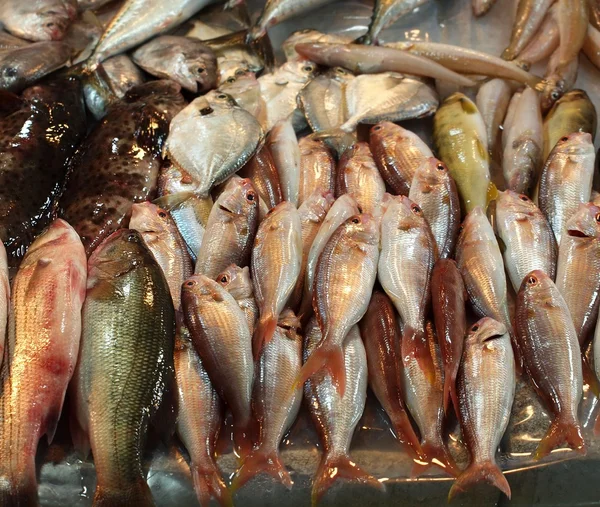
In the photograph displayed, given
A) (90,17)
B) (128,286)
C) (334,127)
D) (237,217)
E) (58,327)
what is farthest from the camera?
(90,17)

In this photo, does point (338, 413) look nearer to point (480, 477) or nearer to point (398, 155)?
point (480, 477)

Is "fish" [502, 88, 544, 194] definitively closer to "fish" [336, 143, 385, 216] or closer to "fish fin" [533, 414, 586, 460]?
"fish" [336, 143, 385, 216]

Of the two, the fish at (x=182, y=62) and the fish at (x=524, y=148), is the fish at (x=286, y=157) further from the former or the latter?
the fish at (x=524, y=148)

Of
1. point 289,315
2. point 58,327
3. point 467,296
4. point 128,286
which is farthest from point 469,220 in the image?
point 58,327

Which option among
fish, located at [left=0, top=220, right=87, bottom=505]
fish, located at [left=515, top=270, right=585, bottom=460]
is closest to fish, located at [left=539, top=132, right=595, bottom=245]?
fish, located at [left=515, top=270, right=585, bottom=460]

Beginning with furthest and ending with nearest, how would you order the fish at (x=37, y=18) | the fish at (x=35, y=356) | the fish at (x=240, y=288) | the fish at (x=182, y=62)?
the fish at (x=37, y=18), the fish at (x=182, y=62), the fish at (x=240, y=288), the fish at (x=35, y=356)

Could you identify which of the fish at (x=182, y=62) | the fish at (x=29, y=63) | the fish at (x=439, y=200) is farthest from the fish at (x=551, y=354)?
the fish at (x=29, y=63)

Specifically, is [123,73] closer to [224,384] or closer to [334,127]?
[334,127]
